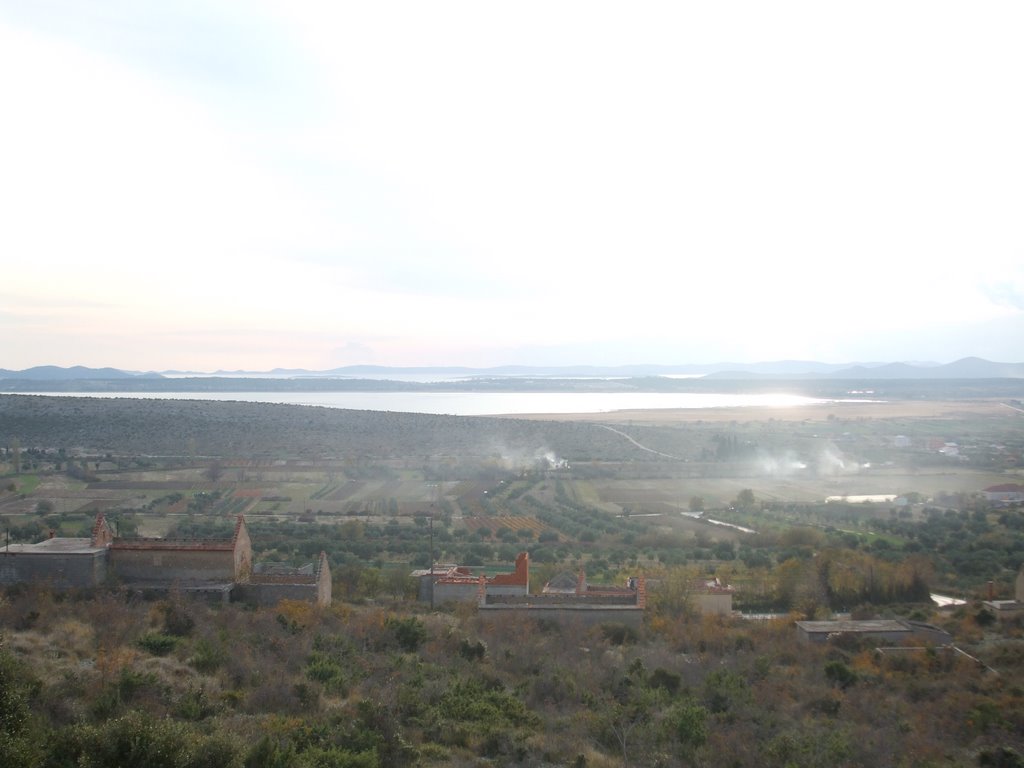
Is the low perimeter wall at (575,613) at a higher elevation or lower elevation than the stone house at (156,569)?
lower

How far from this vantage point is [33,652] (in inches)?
423

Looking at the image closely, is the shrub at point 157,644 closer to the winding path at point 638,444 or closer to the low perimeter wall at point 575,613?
the low perimeter wall at point 575,613

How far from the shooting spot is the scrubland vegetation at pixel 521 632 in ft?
28.9

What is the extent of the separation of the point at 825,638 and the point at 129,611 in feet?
41.4

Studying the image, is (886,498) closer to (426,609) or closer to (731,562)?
(731,562)

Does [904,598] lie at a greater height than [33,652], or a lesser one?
lesser

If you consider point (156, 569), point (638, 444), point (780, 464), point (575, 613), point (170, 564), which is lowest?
Answer: point (780, 464)

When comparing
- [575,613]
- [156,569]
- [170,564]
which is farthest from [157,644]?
[575,613]

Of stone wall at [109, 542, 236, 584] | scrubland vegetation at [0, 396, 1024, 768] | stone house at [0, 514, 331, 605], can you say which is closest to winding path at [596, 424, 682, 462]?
scrubland vegetation at [0, 396, 1024, 768]

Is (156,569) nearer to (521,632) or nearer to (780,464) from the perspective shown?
(521,632)

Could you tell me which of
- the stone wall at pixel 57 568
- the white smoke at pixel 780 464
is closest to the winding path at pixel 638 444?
the white smoke at pixel 780 464

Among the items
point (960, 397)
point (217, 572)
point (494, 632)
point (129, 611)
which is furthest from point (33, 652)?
point (960, 397)

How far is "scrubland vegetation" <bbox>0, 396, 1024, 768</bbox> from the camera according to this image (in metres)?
8.82

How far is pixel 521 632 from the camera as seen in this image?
48.8 ft
